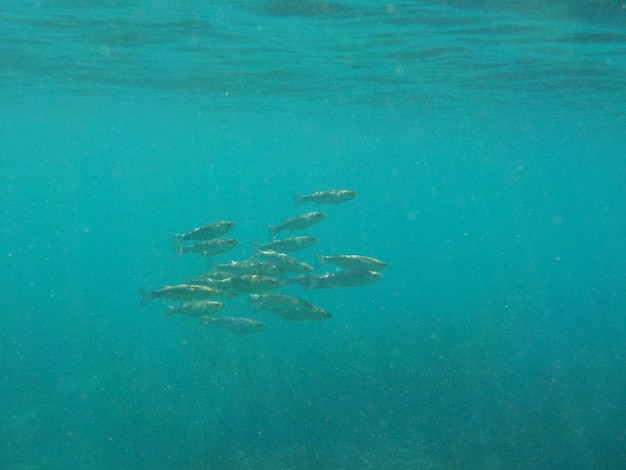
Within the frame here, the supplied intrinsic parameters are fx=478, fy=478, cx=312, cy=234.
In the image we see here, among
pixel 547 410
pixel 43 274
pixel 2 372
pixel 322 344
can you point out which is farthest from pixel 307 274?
pixel 43 274

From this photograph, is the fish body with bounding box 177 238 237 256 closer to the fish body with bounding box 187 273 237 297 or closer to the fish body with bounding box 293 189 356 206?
the fish body with bounding box 187 273 237 297

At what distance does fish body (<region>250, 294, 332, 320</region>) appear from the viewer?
8.30 metres

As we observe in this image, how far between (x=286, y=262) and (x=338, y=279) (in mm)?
1106

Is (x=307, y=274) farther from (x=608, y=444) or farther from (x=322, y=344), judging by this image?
(x=322, y=344)

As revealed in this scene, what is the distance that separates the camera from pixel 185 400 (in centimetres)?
1392

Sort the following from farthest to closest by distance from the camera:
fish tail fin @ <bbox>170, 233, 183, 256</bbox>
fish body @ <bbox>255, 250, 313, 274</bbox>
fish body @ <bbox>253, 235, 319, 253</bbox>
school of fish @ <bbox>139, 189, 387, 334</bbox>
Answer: fish tail fin @ <bbox>170, 233, 183, 256</bbox> < fish body @ <bbox>253, 235, 319, 253</bbox> < fish body @ <bbox>255, 250, 313, 274</bbox> < school of fish @ <bbox>139, 189, 387, 334</bbox>

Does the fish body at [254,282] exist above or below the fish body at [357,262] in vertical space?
above

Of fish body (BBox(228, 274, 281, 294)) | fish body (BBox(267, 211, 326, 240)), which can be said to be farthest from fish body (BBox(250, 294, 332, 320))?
Answer: fish body (BBox(267, 211, 326, 240))

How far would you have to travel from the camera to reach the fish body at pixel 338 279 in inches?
372

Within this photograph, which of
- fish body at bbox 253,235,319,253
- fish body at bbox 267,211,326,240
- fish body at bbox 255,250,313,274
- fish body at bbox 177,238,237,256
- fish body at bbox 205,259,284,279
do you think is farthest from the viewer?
fish body at bbox 267,211,326,240

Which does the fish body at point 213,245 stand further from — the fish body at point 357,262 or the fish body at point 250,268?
the fish body at point 357,262

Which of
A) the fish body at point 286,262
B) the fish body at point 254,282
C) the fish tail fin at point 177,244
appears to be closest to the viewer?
the fish body at point 254,282

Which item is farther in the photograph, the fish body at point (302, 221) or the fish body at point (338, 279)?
the fish body at point (302, 221)

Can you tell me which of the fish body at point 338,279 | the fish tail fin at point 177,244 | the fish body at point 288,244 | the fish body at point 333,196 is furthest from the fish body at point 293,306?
the fish body at point 333,196
